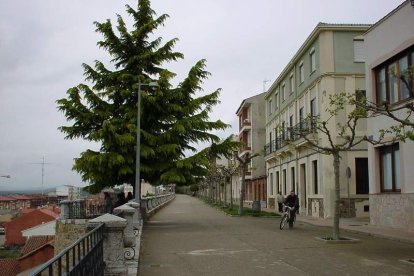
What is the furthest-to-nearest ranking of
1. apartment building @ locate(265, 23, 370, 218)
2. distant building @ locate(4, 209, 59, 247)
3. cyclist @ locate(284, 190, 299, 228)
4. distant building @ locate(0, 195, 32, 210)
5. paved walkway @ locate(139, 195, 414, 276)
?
distant building @ locate(0, 195, 32, 210) < distant building @ locate(4, 209, 59, 247) < apartment building @ locate(265, 23, 370, 218) < cyclist @ locate(284, 190, 299, 228) < paved walkway @ locate(139, 195, 414, 276)

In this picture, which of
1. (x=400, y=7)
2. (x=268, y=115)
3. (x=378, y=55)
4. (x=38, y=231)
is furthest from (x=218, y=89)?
(x=268, y=115)

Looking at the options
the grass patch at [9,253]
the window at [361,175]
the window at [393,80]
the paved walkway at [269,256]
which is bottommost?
the grass patch at [9,253]

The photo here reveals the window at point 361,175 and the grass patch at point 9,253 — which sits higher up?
the window at point 361,175

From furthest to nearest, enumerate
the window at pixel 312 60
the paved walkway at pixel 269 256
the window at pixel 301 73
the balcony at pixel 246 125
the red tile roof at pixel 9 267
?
the balcony at pixel 246 125
the red tile roof at pixel 9 267
the window at pixel 301 73
the window at pixel 312 60
the paved walkway at pixel 269 256

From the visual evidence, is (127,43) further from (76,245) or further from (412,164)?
(76,245)

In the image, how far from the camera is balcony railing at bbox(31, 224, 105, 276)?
4.37 meters

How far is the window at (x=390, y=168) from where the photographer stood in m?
21.0

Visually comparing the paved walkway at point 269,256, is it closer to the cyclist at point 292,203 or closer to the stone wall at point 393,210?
the stone wall at point 393,210

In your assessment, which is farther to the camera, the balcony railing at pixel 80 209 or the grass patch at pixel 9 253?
the grass patch at pixel 9 253

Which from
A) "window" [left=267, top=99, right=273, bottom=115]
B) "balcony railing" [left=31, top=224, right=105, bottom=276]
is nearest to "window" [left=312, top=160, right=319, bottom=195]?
"window" [left=267, top=99, right=273, bottom=115]

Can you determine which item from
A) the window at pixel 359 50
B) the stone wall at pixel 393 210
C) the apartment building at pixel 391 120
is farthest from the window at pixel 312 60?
the stone wall at pixel 393 210

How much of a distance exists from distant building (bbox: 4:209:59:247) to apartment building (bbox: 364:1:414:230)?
46501 mm

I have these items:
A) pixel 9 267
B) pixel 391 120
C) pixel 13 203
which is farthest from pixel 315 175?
pixel 13 203

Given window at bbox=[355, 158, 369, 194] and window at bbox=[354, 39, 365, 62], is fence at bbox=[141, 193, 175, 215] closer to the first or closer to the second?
window at bbox=[355, 158, 369, 194]
